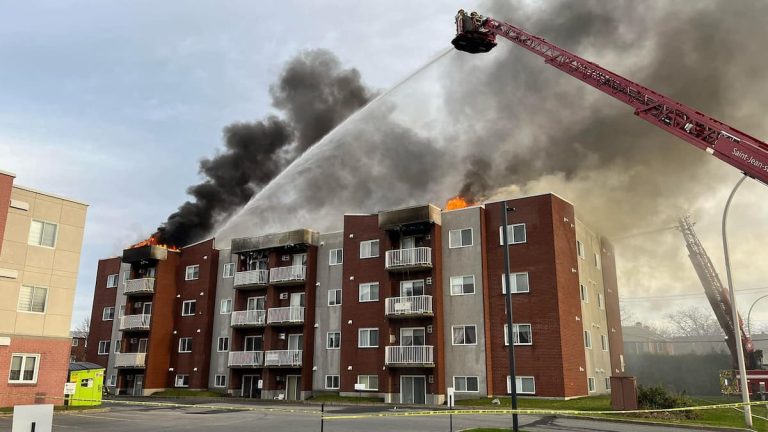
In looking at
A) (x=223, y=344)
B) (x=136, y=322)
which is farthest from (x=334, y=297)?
(x=136, y=322)

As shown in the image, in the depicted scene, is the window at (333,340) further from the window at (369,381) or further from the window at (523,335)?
the window at (523,335)

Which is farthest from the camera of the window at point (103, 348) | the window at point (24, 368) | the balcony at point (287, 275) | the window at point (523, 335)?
the window at point (103, 348)

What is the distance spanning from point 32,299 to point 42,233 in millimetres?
3292

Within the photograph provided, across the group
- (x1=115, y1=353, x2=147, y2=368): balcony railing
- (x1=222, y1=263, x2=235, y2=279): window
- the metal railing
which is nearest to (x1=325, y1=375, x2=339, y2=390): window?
the metal railing

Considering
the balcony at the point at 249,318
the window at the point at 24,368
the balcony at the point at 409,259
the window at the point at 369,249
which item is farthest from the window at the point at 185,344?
the window at the point at 24,368

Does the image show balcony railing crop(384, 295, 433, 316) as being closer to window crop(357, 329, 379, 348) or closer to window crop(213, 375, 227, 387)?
window crop(357, 329, 379, 348)

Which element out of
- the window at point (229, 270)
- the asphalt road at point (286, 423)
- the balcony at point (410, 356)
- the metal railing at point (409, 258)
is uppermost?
the window at point (229, 270)

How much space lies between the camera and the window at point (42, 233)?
28.1m

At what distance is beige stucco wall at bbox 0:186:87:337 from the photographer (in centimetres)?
2677

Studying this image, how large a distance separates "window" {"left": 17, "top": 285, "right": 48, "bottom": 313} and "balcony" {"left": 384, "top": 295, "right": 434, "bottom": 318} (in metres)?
19.8

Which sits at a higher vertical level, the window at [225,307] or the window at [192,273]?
the window at [192,273]

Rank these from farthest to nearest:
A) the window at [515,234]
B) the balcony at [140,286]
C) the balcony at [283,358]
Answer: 1. the balcony at [140,286]
2. the balcony at [283,358]
3. the window at [515,234]

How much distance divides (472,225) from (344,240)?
10.0m

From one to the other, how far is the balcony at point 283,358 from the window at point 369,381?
17.1 ft
